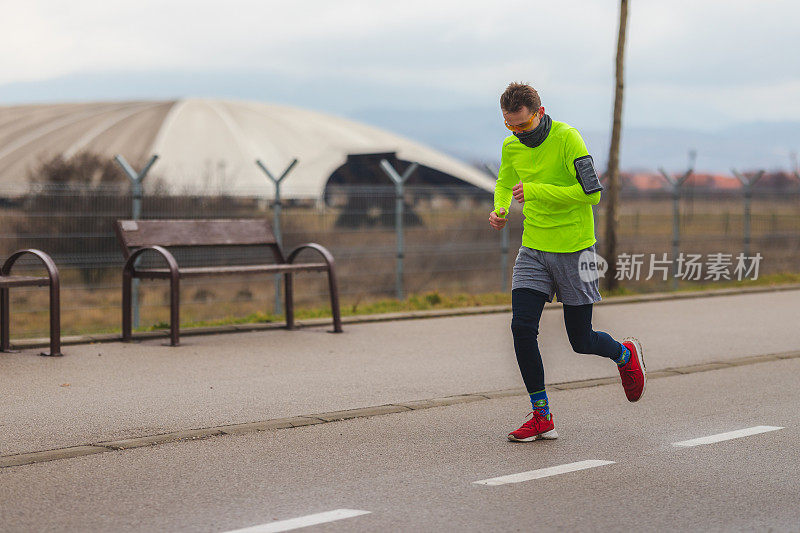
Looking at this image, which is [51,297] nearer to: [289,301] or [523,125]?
[289,301]

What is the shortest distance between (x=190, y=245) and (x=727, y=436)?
6.37 metres

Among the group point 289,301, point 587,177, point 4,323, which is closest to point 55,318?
point 4,323

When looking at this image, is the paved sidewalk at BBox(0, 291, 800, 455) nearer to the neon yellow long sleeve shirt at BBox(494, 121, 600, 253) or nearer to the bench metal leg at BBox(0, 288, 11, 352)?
the bench metal leg at BBox(0, 288, 11, 352)

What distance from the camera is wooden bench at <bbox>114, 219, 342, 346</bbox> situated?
35.5 ft

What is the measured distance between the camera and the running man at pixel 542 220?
21.4 ft

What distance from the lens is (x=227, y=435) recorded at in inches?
268

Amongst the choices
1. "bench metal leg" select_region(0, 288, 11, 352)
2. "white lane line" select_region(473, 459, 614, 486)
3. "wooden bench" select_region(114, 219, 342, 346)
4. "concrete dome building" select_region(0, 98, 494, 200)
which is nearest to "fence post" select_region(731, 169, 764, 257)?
"wooden bench" select_region(114, 219, 342, 346)

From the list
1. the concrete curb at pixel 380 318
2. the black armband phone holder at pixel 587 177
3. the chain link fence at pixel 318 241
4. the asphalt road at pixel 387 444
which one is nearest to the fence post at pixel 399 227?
the chain link fence at pixel 318 241

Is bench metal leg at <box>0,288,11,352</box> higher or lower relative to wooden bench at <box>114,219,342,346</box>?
lower

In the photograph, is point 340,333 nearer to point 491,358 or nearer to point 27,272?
point 491,358

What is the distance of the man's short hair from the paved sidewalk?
2320mm

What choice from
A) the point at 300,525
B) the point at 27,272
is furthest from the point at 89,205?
the point at 300,525

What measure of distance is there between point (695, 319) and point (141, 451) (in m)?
8.80

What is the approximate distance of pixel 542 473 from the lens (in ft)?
19.2
